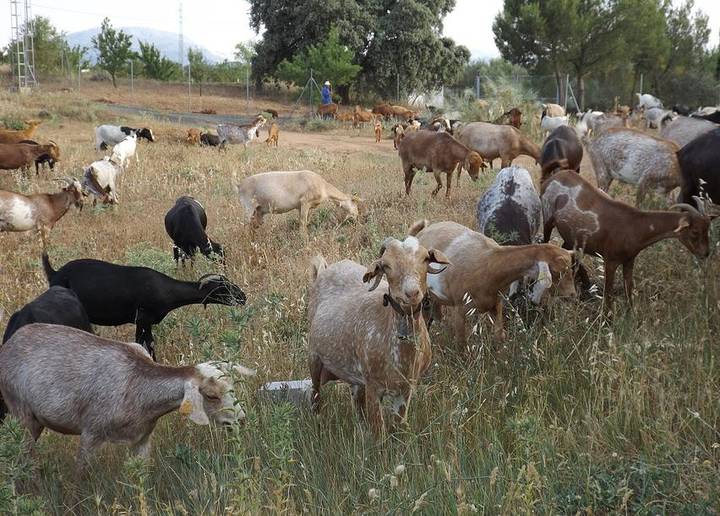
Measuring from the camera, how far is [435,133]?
1256 centimetres

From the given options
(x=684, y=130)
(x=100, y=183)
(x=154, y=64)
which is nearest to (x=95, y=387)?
(x=100, y=183)

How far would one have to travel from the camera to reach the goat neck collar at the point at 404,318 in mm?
3760

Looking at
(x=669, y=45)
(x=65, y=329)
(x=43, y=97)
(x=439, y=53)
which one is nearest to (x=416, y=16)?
(x=439, y=53)

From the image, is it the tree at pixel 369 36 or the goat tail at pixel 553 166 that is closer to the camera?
the goat tail at pixel 553 166

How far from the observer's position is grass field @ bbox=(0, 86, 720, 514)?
319cm

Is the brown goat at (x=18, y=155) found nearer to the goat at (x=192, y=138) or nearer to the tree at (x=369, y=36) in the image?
the goat at (x=192, y=138)

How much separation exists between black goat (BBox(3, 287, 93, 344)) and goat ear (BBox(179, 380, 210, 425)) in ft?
5.97

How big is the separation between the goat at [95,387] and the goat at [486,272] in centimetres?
167

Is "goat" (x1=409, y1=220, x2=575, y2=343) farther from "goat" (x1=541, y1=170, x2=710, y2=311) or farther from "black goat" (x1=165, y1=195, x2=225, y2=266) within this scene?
"black goat" (x1=165, y1=195, x2=225, y2=266)

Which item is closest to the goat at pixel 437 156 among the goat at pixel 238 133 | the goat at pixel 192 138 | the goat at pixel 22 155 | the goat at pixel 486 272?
the goat at pixel 486 272

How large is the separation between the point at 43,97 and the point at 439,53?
24.3 metres

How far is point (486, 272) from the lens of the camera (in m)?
5.27

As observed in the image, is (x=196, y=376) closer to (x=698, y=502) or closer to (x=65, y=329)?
(x=65, y=329)

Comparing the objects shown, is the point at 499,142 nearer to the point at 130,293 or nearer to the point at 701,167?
the point at 701,167
